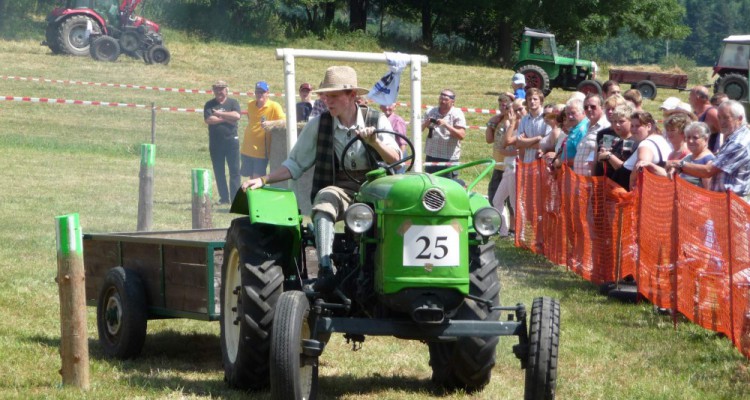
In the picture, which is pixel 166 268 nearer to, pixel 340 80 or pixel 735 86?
pixel 340 80

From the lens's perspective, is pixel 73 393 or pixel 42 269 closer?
pixel 73 393

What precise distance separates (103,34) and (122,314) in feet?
95.3

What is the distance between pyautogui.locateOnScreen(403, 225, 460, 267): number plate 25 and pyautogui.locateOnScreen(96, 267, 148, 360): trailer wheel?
2.30 metres

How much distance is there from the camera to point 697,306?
815 cm

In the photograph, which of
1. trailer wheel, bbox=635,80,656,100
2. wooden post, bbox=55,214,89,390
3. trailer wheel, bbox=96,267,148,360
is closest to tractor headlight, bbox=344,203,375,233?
wooden post, bbox=55,214,89,390

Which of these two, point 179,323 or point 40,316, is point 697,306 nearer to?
point 179,323

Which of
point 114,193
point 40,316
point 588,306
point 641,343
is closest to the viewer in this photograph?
point 641,343

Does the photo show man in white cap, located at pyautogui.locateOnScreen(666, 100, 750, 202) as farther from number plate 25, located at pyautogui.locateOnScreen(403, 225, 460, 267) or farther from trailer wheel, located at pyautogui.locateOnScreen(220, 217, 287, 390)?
number plate 25, located at pyautogui.locateOnScreen(403, 225, 460, 267)

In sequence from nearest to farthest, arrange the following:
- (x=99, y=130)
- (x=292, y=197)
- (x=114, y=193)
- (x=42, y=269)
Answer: (x=292, y=197)
(x=42, y=269)
(x=114, y=193)
(x=99, y=130)

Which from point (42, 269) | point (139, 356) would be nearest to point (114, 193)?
point (42, 269)

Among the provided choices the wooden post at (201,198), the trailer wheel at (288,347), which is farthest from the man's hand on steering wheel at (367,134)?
the wooden post at (201,198)

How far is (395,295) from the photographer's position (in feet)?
17.4

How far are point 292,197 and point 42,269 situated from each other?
4775 millimetres

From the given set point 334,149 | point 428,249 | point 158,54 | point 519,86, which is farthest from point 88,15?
point 428,249
